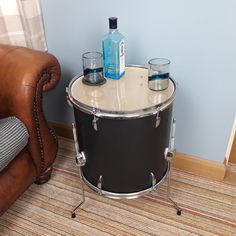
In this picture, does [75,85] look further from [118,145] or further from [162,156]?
[162,156]

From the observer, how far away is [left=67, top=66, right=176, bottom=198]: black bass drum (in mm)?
1031

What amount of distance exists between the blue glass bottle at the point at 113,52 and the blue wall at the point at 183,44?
20 cm

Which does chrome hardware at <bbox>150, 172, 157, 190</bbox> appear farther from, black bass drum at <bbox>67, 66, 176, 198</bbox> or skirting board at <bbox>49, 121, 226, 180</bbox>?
skirting board at <bbox>49, 121, 226, 180</bbox>

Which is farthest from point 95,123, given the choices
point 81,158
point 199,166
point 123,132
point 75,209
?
point 199,166

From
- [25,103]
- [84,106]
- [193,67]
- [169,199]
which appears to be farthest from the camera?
[169,199]

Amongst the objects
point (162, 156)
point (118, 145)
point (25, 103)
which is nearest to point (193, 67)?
point (162, 156)

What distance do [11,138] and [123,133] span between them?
1.54 feet

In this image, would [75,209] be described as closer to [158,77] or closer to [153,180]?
[153,180]

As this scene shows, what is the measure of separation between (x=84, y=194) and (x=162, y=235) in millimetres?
453

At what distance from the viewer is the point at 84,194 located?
4.89ft

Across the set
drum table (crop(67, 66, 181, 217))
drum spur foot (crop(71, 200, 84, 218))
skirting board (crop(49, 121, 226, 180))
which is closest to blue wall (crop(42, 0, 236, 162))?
skirting board (crop(49, 121, 226, 180))

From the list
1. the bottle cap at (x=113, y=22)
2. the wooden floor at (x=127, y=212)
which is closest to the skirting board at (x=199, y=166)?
the wooden floor at (x=127, y=212)

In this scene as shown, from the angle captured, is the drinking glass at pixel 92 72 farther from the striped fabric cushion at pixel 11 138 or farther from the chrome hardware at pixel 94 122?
the striped fabric cushion at pixel 11 138

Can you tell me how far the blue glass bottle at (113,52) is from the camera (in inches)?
46.0
